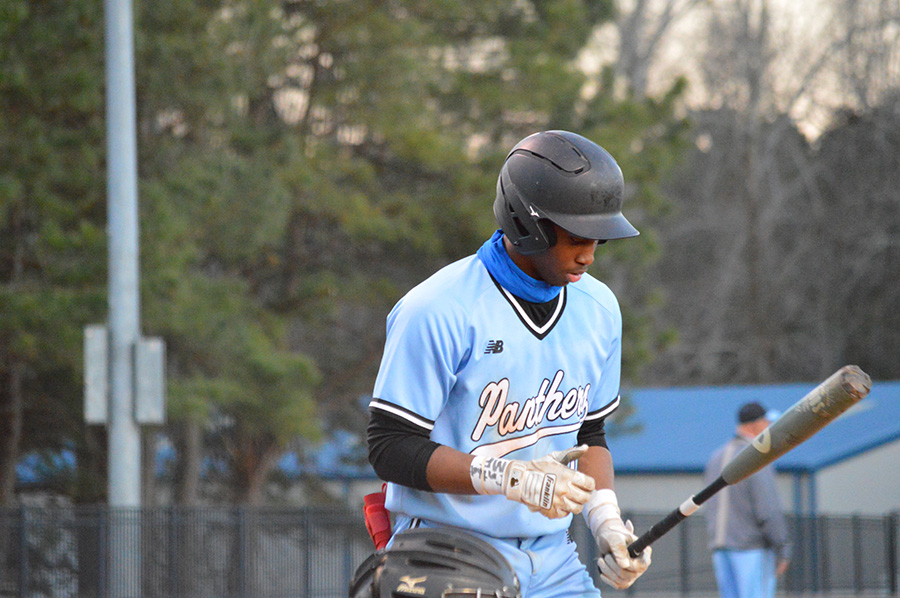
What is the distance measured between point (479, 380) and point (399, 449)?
1.03 ft

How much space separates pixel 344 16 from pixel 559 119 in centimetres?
374

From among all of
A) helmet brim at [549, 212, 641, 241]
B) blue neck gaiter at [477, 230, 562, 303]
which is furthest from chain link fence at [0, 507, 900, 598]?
helmet brim at [549, 212, 641, 241]

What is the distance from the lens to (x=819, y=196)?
1480 inches

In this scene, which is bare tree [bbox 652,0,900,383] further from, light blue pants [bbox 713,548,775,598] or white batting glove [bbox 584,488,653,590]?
white batting glove [bbox 584,488,653,590]

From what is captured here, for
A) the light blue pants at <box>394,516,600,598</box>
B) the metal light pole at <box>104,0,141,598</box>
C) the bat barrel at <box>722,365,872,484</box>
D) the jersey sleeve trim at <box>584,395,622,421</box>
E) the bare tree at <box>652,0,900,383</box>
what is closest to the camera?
the bat barrel at <box>722,365,872,484</box>

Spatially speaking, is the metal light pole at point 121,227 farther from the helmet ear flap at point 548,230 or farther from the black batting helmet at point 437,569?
the helmet ear flap at point 548,230

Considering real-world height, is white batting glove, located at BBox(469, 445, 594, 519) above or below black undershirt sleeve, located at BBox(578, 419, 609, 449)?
below

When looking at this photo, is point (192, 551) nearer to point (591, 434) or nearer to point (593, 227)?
point (591, 434)

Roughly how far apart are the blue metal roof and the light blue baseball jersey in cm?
2188

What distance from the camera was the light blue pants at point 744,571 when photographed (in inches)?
384

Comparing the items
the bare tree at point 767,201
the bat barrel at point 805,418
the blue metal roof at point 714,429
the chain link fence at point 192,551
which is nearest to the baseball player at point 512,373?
the bat barrel at point 805,418

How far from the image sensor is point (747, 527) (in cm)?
978

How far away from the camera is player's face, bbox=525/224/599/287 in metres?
3.72

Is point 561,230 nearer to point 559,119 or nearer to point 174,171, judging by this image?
point 174,171
